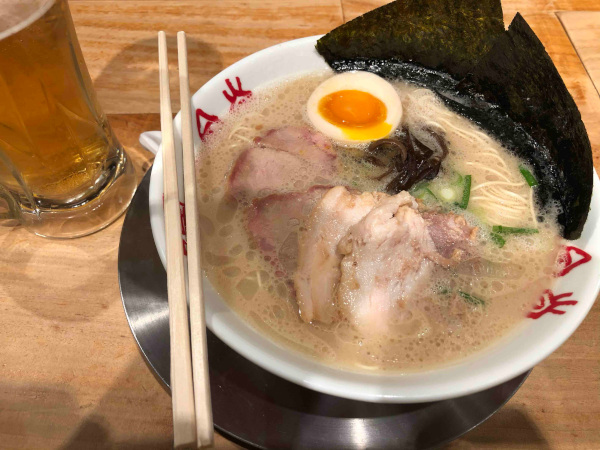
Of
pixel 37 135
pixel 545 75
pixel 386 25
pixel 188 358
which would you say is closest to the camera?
pixel 188 358

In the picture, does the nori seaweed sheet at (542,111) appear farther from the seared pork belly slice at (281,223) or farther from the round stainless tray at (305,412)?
the seared pork belly slice at (281,223)

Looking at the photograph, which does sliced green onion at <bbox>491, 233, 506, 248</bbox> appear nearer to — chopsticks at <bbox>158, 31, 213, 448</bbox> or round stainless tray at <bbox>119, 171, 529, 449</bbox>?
round stainless tray at <bbox>119, 171, 529, 449</bbox>

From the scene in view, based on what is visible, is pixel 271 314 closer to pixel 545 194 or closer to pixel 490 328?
pixel 490 328

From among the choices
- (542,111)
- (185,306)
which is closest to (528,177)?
(542,111)

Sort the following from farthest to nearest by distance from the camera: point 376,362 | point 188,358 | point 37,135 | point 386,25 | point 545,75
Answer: point 386,25 → point 545,75 → point 37,135 → point 376,362 → point 188,358

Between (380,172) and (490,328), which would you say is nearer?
(490,328)

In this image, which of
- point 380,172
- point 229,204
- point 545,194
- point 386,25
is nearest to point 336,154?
point 380,172

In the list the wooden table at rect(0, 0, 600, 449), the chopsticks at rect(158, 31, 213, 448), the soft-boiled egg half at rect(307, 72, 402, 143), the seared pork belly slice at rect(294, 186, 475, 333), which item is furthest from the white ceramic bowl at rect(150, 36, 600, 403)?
the soft-boiled egg half at rect(307, 72, 402, 143)
